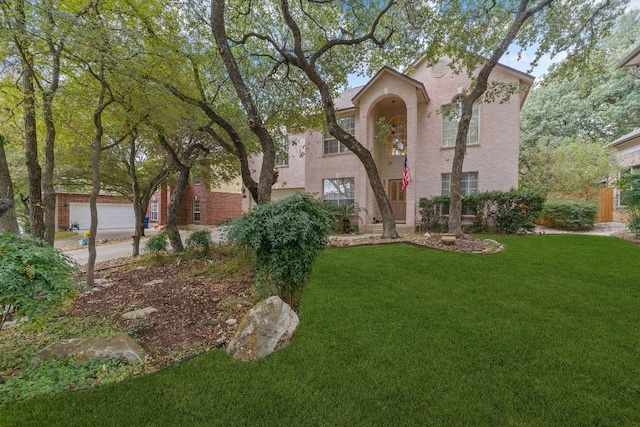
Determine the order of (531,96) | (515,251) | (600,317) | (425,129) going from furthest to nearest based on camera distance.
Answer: (531,96) → (425,129) → (515,251) → (600,317)

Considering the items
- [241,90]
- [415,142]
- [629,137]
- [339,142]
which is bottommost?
[241,90]

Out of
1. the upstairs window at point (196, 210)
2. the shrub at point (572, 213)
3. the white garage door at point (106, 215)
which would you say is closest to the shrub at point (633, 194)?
the shrub at point (572, 213)

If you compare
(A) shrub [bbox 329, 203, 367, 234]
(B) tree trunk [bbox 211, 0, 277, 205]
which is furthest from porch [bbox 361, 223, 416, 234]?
(B) tree trunk [bbox 211, 0, 277, 205]

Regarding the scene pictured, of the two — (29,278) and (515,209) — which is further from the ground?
(515,209)

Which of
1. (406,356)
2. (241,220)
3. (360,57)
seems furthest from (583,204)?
(241,220)

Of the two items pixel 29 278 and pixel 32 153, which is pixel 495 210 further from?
pixel 32 153

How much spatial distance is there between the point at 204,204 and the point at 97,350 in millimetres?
19927

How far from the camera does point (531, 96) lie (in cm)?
2322

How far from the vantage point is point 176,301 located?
179 inches

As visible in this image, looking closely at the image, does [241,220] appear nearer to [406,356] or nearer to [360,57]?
[406,356]

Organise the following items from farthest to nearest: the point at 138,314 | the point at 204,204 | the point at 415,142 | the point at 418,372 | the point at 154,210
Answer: the point at 154,210, the point at 204,204, the point at 415,142, the point at 138,314, the point at 418,372

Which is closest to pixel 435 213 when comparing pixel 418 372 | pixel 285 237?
pixel 285 237

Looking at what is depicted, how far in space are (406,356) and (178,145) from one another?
34.0 ft

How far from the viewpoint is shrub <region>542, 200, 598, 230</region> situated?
11.4 meters
